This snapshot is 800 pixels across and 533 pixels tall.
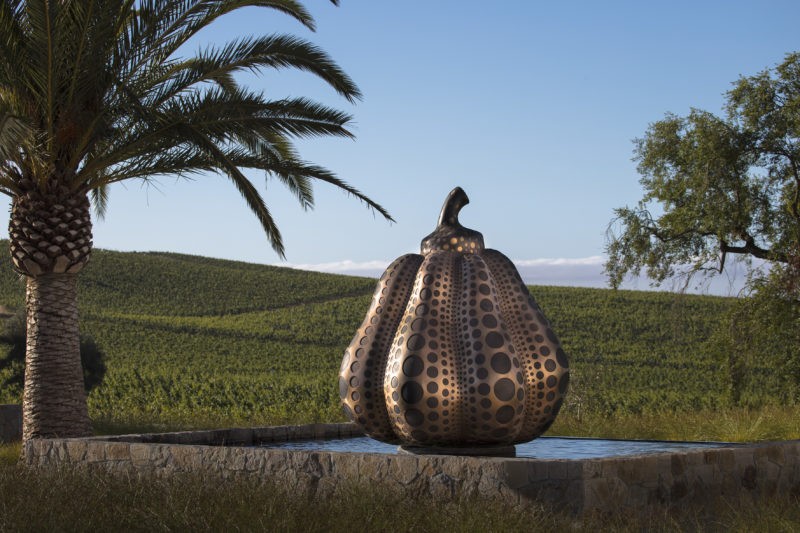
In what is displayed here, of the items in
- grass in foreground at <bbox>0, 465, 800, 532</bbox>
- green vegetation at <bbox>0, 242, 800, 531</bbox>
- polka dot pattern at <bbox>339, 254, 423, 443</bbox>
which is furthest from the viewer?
polka dot pattern at <bbox>339, 254, 423, 443</bbox>

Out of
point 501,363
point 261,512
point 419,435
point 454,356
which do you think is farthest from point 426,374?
point 261,512

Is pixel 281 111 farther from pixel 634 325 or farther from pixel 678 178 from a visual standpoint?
pixel 634 325

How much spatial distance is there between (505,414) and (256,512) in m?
3.32

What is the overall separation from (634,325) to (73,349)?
164 ft

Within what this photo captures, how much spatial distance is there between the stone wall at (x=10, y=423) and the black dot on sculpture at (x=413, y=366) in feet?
42.5

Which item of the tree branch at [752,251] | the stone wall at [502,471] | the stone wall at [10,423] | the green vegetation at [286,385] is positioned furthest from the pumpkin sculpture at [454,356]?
the tree branch at [752,251]

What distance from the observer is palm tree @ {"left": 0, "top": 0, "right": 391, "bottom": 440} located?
47.2ft

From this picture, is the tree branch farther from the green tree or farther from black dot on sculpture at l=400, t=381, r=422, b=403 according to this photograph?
black dot on sculpture at l=400, t=381, r=422, b=403

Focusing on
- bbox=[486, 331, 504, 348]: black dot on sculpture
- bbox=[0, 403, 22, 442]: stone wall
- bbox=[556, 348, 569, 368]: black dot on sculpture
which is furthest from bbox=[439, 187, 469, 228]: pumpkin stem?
bbox=[0, 403, 22, 442]: stone wall

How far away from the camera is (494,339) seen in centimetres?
1030

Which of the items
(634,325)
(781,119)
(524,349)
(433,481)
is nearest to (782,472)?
(524,349)

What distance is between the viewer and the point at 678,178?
2528 centimetres

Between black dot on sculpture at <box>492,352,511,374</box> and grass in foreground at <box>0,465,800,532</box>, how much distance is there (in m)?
1.87

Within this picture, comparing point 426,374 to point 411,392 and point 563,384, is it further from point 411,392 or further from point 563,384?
point 563,384
